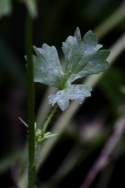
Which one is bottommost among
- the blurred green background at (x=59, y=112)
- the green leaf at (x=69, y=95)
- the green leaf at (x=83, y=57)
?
the green leaf at (x=69, y=95)

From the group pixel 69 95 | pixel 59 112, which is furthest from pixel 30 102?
pixel 59 112

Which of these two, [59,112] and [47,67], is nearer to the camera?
[47,67]

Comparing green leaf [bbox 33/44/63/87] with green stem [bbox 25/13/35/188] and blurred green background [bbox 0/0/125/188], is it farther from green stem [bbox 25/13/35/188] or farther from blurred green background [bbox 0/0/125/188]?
blurred green background [bbox 0/0/125/188]

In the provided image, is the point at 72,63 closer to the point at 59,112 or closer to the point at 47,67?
the point at 47,67

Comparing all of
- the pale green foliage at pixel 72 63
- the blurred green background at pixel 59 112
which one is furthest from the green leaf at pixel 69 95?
the blurred green background at pixel 59 112

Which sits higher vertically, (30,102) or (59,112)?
(59,112)

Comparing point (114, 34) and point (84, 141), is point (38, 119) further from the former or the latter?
point (114, 34)

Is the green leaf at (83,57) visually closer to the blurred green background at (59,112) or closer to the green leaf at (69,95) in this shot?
the green leaf at (69,95)

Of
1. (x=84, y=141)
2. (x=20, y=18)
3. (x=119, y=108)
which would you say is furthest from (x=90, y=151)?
(x=20, y=18)
